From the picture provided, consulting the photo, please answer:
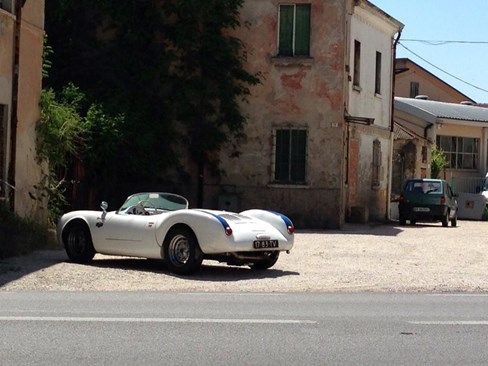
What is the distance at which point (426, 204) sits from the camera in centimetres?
3462

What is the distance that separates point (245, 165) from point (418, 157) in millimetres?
14564

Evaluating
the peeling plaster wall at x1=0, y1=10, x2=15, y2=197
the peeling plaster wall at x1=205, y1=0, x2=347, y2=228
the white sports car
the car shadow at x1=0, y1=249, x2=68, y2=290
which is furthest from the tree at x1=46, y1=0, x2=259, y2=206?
the white sports car

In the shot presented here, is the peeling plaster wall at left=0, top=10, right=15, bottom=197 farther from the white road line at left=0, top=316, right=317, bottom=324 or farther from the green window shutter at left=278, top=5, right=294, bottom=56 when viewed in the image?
the green window shutter at left=278, top=5, right=294, bottom=56

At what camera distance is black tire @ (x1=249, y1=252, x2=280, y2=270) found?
16694 mm

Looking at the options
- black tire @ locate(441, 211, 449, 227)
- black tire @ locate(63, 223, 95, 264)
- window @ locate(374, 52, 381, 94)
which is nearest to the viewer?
black tire @ locate(63, 223, 95, 264)

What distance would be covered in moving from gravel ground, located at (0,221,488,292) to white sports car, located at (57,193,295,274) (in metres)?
0.29

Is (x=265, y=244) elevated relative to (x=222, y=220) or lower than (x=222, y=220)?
lower

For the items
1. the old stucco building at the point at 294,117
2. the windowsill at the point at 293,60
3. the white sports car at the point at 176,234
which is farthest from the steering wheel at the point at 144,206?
the windowsill at the point at 293,60

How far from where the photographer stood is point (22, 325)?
402 inches

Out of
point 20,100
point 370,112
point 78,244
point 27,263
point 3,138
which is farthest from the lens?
point 370,112

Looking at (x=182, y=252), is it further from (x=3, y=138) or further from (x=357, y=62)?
(x=357, y=62)

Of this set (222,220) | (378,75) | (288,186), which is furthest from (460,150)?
(222,220)

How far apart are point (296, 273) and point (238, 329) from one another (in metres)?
6.81

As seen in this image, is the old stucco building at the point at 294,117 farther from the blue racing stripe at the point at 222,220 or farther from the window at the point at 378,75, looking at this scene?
the blue racing stripe at the point at 222,220
